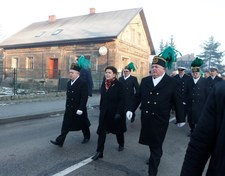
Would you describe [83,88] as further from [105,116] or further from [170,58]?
[170,58]

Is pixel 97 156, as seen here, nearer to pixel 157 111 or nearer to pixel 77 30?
pixel 157 111

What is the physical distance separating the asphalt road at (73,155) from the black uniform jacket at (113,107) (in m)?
0.59

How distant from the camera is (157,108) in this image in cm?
464

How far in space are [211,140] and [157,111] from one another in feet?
9.67

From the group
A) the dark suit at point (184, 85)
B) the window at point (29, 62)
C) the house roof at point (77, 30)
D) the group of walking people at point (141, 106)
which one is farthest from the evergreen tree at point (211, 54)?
the group of walking people at point (141, 106)

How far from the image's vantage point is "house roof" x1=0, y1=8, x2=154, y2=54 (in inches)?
987

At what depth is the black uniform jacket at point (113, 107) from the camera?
5617mm

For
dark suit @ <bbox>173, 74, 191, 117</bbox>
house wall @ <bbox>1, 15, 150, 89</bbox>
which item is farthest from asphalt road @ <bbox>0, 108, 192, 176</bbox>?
house wall @ <bbox>1, 15, 150, 89</bbox>

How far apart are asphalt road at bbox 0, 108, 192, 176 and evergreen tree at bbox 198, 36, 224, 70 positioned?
65.6 m

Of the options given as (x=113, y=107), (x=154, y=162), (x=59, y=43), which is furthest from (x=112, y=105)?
(x=59, y=43)

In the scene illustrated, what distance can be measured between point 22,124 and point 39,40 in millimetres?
21280

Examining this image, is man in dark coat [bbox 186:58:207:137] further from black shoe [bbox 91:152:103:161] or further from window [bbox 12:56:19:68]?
window [bbox 12:56:19:68]

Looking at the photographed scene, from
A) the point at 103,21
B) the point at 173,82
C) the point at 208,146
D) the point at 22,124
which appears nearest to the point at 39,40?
the point at 103,21

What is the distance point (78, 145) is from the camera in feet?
20.9
